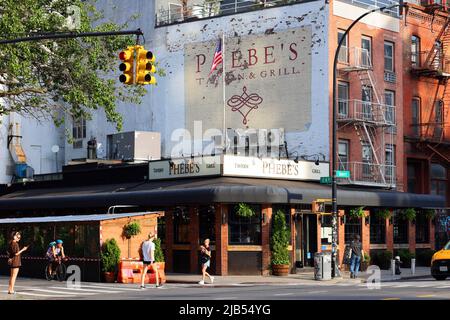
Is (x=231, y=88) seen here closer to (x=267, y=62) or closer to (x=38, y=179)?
(x=267, y=62)

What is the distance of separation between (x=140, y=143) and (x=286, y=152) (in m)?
8.96

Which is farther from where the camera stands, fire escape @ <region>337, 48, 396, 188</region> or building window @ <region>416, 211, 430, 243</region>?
building window @ <region>416, 211, 430, 243</region>

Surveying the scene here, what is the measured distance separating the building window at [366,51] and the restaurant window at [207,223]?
1303 centimetres

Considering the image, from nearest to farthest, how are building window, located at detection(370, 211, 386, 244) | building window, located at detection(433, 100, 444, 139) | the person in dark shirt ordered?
1. the person in dark shirt
2. building window, located at detection(370, 211, 386, 244)
3. building window, located at detection(433, 100, 444, 139)

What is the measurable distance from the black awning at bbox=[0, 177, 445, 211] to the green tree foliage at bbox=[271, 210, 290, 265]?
1027 mm

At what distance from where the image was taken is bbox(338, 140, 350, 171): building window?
47.4m

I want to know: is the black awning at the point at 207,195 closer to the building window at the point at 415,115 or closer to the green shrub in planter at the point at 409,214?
the green shrub in planter at the point at 409,214

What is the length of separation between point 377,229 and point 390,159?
4.70m

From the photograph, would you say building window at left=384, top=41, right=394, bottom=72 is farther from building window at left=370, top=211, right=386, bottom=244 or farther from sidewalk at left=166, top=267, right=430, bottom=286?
sidewalk at left=166, top=267, right=430, bottom=286

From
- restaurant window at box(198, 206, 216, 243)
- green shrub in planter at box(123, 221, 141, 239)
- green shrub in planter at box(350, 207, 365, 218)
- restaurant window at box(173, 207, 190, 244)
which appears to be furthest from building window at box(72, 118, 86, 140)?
green shrub in planter at box(123, 221, 141, 239)

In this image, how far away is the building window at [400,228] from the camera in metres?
48.6

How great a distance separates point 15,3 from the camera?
34.0 m

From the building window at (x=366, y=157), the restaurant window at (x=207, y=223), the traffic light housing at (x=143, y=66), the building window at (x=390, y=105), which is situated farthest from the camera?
the building window at (x=390, y=105)

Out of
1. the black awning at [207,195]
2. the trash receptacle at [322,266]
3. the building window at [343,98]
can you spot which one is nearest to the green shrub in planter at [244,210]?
the black awning at [207,195]
